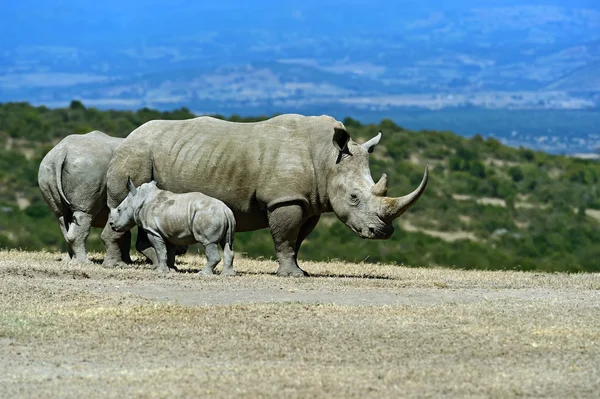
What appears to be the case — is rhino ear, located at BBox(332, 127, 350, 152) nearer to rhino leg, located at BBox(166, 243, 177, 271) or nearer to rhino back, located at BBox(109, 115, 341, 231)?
rhino back, located at BBox(109, 115, 341, 231)

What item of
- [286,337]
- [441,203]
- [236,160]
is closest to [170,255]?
[236,160]

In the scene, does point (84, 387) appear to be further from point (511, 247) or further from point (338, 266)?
point (511, 247)

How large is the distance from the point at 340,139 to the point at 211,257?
220 cm

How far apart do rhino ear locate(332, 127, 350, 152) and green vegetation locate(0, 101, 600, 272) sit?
1001 cm

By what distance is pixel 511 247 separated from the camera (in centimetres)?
3538

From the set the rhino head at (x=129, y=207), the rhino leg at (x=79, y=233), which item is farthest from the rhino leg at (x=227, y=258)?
the rhino leg at (x=79, y=233)

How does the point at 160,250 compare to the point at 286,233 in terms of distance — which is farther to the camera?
the point at 286,233

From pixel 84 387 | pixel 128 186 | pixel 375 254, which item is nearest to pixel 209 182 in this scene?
pixel 128 186

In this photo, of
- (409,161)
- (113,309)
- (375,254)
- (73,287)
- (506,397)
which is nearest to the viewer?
(506,397)

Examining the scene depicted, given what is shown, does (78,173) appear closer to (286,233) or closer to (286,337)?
(286,233)

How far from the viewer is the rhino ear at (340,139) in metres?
17.2

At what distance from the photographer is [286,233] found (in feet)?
57.3

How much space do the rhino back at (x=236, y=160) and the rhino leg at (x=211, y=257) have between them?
3.51 feet

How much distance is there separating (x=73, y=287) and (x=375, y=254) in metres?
15.4
